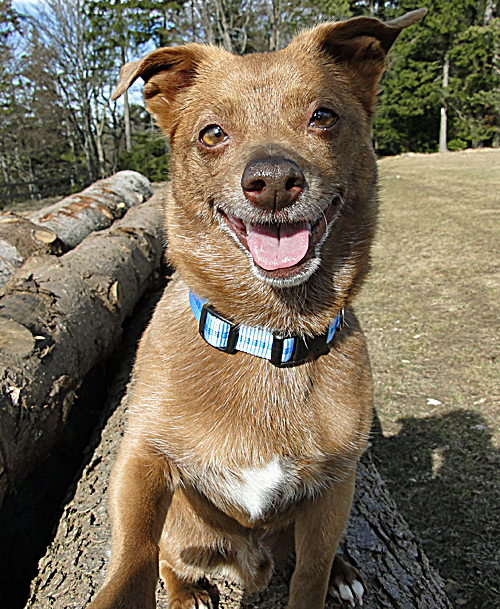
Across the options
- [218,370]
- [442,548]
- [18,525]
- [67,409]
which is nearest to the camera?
[218,370]

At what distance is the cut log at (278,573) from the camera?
199cm

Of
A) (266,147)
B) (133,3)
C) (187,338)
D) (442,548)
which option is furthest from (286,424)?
(133,3)

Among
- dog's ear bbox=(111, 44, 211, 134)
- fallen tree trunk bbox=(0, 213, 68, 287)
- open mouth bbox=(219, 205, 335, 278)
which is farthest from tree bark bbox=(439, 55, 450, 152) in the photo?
open mouth bbox=(219, 205, 335, 278)

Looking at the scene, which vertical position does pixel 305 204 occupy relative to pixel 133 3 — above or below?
below

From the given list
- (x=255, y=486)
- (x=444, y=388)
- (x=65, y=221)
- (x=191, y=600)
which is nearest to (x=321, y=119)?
(x=255, y=486)

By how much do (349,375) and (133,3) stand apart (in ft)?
90.0

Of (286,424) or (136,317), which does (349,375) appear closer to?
(286,424)

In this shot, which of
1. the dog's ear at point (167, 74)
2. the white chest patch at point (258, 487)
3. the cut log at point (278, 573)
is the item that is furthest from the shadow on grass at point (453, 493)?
the dog's ear at point (167, 74)

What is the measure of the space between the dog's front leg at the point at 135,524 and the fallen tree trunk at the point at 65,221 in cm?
272

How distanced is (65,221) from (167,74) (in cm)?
344

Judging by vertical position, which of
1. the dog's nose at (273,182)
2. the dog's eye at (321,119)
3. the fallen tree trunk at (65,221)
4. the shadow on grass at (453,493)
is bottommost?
the shadow on grass at (453,493)

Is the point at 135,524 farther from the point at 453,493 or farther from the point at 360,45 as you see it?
the point at 453,493

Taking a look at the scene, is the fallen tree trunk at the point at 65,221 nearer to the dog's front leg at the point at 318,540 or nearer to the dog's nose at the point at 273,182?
the dog's nose at the point at 273,182

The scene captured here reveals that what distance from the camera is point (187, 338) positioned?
203 centimetres
